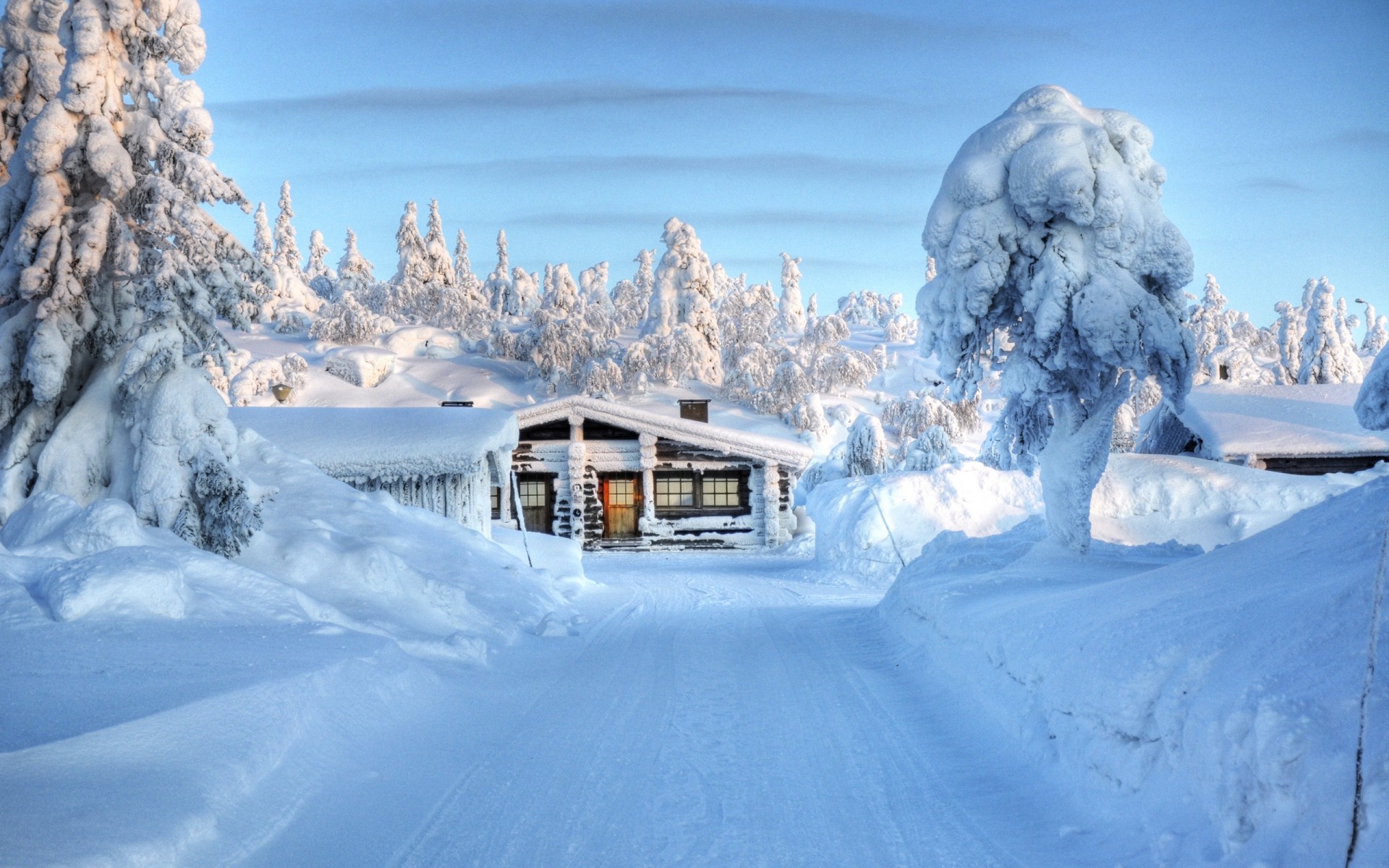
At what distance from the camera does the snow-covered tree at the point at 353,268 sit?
82438mm

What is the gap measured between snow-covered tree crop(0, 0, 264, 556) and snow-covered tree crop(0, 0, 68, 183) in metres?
0.25

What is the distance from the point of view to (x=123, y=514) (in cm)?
899

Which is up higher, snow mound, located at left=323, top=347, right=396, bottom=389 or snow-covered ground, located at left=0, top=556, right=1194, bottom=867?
snow mound, located at left=323, top=347, right=396, bottom=389

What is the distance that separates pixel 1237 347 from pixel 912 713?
55932mm

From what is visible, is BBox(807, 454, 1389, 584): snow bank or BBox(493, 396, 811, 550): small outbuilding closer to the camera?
BBox(807, 454, 1389, 584): snow bank

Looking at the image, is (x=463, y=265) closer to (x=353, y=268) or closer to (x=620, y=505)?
(x=353, y=268)

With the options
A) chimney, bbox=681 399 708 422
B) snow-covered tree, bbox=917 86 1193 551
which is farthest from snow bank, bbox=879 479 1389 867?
chimney, bbox=681 399 708 422

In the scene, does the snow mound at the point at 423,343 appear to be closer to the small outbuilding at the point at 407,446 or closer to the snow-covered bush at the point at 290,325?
the snow-covered bush at the point at 290,325

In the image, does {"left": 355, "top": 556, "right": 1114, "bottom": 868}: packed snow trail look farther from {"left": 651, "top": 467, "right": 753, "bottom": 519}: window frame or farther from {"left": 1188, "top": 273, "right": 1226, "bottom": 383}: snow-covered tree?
{"left": 1188, "top": 273, "right": 1226, "bottom": 383}: snow-covered tree

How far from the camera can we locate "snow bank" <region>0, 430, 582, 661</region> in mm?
7297

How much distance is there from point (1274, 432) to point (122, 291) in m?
24.8

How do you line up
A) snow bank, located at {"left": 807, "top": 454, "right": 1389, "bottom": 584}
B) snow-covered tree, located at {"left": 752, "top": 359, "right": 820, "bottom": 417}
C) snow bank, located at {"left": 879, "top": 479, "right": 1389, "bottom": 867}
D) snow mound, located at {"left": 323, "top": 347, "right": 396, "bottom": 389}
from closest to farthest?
snow bank, located at {"left": 879, "top": 479, "right": 1389, "bottom": 867}
snow bank, located at {"left": 807, "top": 454, "right": 1389, "bottom": 584}
snow-covered tree, located at {"left": 752, "top": 359, "right": 820, "bottom": 417}
snow mound, located at {"left": 323, "top": 347, "right": 396, "bottom": 389}

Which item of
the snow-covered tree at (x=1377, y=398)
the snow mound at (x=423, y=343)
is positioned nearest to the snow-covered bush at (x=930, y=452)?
the snow-covered tree at (x=1377, y=398)

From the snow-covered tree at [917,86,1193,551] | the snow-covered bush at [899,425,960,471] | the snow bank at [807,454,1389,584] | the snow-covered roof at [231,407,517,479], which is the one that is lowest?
the snow bank at [807,454,1389,584]
